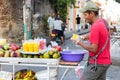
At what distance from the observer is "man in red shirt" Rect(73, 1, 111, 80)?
5.29 meters

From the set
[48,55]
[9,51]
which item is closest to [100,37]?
[48,55]

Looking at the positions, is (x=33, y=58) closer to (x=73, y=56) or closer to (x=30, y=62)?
(x=30, y=62)

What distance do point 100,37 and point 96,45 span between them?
0.14 m

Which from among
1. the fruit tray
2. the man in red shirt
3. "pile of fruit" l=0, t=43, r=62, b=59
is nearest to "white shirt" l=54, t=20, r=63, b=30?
"pile of fruit" l=0, t=43, r=62, b=59

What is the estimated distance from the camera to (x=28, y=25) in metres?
19.2

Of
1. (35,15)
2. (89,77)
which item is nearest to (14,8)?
(35,15)

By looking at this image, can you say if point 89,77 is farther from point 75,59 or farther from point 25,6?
point 25,6

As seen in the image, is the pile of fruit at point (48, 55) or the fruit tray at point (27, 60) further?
the pile of fruit at point (48, 55)

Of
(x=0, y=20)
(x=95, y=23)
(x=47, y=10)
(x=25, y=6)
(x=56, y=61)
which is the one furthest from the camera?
(x=47, y=10)

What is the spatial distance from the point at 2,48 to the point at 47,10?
20984mm

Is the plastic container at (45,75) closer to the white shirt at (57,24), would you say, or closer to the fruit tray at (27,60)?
the fruit tray at (27,60)

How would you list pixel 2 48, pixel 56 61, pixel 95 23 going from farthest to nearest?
pixel 2 48, pixel 56 61, pixel 95 23

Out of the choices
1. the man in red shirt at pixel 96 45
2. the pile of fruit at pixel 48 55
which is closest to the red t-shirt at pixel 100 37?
the man in red shirt at pixel 96 45

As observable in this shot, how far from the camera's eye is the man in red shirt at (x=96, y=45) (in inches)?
208
